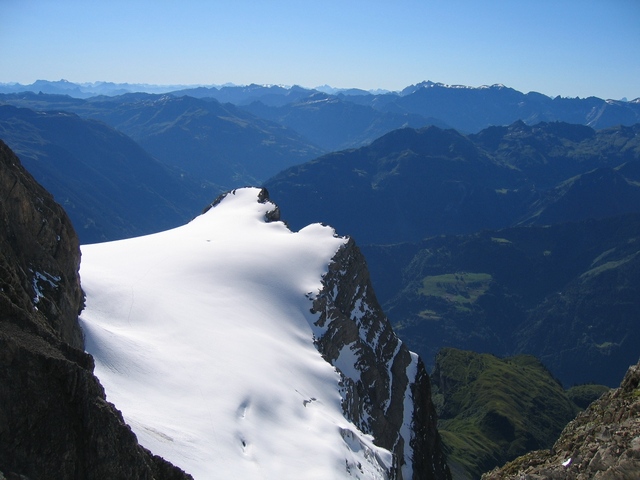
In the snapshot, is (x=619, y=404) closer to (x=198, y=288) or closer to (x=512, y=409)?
(x=198, y=288)

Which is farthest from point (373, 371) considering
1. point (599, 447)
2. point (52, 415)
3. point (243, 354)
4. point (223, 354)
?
point (52, 415)

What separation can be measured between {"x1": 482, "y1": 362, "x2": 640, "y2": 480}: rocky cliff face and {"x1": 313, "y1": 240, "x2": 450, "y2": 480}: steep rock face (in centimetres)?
4518

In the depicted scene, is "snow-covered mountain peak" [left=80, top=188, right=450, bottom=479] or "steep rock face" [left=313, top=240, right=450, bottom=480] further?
"steep rock face" [left=313, top=240, right=450, bottom=480]

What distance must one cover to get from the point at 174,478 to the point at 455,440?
459 feet

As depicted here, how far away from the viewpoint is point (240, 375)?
60750 millimetres

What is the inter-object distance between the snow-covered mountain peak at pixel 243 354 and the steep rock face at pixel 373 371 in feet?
1.06

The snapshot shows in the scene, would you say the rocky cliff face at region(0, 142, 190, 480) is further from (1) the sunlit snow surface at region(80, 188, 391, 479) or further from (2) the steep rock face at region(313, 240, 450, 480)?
(2) the steep rock face at region(313, 240, 450, 480)

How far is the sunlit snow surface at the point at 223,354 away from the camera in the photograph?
161ft

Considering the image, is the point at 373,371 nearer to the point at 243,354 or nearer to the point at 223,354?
the point at 243,354

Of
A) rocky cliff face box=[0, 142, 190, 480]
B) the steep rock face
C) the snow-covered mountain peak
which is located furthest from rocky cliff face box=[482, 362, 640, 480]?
the steep rock face

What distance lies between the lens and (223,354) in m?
64.2

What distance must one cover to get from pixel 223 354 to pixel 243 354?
8.83 ft

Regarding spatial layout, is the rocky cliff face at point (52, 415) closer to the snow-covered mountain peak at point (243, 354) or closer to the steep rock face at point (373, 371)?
the snow-covered mountain peak at point (243, 354)

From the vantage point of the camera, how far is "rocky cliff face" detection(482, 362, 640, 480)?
19984 millimetres
